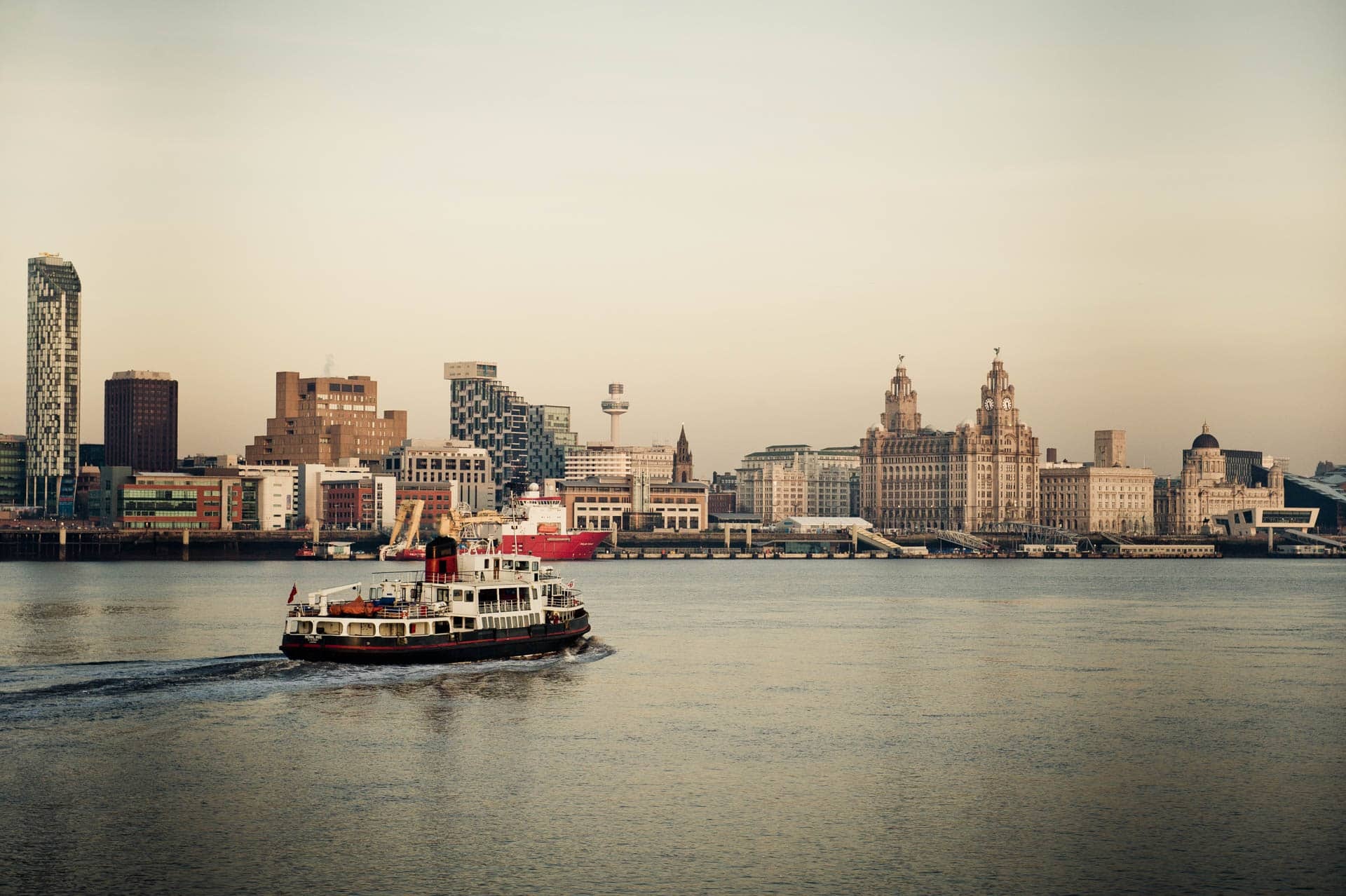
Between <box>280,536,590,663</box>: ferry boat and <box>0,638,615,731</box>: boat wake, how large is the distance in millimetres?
803

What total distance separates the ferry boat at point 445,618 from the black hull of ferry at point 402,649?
36 mm

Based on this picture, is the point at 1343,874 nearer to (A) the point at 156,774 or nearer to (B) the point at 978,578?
(A) the point at 156,774

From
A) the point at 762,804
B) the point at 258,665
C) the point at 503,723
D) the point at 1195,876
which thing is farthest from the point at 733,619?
the point at 1195,876

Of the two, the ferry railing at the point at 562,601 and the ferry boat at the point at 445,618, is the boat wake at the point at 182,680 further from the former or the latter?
the ferry railing at the point at 562,601

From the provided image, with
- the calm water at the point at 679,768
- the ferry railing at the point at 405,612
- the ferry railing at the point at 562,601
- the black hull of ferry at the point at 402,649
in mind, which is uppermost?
the ferry railing at the point at 405,612

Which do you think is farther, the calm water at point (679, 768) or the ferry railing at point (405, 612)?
the ferry railing at point (405, 612)

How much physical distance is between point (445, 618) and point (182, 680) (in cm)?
1379

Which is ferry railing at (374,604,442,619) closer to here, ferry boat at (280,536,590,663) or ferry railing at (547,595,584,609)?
ferry boat at (280,536,590,663)

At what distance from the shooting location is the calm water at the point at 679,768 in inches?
1619

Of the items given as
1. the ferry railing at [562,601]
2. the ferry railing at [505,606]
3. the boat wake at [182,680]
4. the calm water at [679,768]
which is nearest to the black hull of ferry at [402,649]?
the boat wake at [182,680]

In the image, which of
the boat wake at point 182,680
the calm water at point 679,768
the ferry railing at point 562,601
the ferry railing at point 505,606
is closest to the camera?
the calm water at point 679,768

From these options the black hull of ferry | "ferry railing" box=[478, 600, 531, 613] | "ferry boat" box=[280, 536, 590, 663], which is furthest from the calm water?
"ferry railing" box=[478, 600, 531, 613]

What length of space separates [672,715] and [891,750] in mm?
11111

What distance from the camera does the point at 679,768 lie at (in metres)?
52.8
